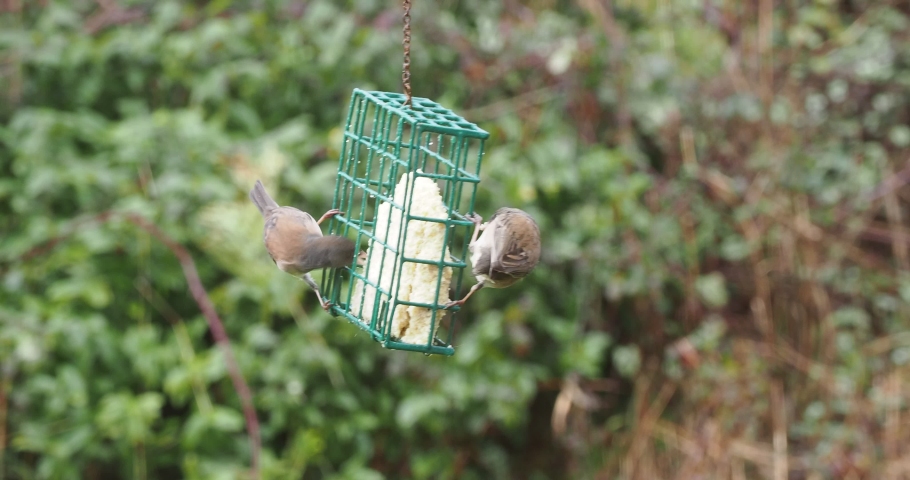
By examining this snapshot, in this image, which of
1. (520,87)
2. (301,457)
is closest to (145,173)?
(301,457)

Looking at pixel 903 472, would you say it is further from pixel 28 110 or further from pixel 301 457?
pixel 28 110

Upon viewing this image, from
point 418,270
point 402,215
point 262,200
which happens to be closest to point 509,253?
point 418,270

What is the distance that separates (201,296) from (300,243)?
1629mm

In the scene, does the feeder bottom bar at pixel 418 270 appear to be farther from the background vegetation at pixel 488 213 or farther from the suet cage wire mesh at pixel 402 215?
the background vegetation at pixel 488 213

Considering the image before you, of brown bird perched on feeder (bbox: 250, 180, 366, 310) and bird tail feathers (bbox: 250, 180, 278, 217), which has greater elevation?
bird tail feathers (bbox: 250, 180, 278, 217)

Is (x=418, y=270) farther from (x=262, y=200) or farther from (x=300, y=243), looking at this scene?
(x=262, y=200)

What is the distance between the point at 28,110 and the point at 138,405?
2.08 m

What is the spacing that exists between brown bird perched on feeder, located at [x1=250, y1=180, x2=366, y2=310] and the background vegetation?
1.24 meters

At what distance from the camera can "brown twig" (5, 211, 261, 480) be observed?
4.80 m

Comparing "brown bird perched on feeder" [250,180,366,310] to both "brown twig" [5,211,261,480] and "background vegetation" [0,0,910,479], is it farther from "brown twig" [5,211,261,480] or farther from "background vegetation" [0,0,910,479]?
"background vegetation" [0,0,910,479]

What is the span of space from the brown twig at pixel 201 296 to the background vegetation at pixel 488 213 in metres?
0.07

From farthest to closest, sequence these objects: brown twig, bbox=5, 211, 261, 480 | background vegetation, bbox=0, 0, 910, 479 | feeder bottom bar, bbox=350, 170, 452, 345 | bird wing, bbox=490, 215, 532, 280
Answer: background vegetation, bbox=0, 0, 910, 479, brown twig, bbox=5, 211, 261, 480, bird wing, bbox=490, 215, 532, 280, feeder bottom bar, bbox=350, 170, 452, 345

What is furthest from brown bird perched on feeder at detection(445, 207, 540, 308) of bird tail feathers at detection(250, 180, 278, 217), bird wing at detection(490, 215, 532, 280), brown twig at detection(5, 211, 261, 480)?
brown twig at detection(5, 211, 261, 480)

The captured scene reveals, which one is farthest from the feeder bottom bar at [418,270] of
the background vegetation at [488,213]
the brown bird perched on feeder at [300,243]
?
the background vegetation at [488,213]
